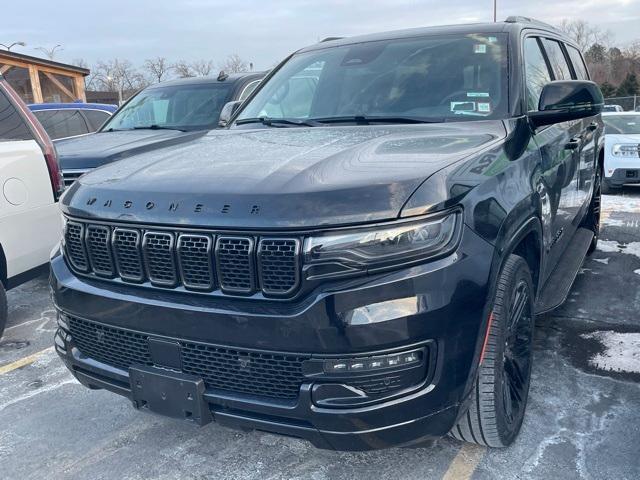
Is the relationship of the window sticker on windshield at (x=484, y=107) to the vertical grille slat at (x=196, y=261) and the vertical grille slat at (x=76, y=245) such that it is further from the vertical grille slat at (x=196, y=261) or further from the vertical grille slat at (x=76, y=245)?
the vertical grille slat at (x=76, y=245)

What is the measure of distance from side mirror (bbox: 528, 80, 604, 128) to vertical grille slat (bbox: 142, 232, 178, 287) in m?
1.95

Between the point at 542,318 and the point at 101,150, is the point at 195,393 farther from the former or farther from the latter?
the point at 101,150

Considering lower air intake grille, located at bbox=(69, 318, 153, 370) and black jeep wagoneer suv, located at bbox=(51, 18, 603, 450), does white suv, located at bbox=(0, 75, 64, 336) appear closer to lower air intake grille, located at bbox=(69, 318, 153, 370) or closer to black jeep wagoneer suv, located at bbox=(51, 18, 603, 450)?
black jeep wagoneer suv, located at bbox=(51, 18, 603, 450)

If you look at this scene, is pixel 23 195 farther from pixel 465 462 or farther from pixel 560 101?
pixel 560 101

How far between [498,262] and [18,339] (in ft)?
12.0

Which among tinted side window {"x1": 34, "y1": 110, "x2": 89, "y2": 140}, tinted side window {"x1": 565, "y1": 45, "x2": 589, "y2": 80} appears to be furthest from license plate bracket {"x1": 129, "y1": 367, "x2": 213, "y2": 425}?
tinted side window {"x1": 34, "y1": 110, "x2": 89, "y2": 140}

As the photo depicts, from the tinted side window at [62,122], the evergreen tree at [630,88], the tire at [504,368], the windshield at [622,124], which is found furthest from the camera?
the evergreen tree at [630,88]

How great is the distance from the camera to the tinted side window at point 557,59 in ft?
13.4

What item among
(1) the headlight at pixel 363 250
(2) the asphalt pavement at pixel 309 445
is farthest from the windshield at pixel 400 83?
(2) the asphalt pavement at pixel 309 445

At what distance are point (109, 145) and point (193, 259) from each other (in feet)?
13.9

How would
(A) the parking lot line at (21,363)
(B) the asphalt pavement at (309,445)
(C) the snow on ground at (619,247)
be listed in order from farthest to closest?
(C) the snow on ground at (619,247)
(A) the parking lot line at (21,363)
(B) the asphalt pavement at (309,445)

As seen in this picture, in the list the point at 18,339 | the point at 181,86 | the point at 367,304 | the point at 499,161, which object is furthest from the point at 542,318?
the point at 181,86

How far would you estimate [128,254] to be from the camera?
238 centimetres

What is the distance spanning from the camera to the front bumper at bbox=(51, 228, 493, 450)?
202 cm
